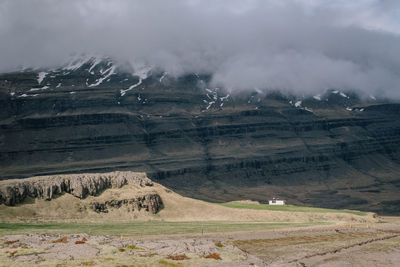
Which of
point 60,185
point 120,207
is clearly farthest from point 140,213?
point 60,185

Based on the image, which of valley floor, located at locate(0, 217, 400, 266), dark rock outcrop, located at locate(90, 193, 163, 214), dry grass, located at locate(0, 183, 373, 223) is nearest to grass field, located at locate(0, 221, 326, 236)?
valley floor, located at locate(0, 217, 400, 266)

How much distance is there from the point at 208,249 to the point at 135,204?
41.9 metres

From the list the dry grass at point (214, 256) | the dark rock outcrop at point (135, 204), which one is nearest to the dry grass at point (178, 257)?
the dry grass at point (214, 256)

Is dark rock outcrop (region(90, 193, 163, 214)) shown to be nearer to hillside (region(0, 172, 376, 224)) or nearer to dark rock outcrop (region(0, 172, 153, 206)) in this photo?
hillside (region(0, 172, 376, 224))

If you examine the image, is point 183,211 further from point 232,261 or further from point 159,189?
point 232,261

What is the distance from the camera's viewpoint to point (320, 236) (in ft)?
227

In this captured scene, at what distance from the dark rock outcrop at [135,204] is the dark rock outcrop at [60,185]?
Result: 3.01m

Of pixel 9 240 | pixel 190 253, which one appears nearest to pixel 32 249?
pixel 9 240

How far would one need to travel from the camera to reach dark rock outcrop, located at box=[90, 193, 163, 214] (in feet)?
285

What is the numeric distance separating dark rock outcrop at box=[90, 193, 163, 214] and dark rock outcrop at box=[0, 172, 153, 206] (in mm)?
3015

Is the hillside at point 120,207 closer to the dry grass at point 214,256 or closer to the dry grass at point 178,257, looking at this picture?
the dry grass at point 214,256

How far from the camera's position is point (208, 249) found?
49.9 m

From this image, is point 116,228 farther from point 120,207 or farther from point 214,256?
point 214,256

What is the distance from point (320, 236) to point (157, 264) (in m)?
34.2
